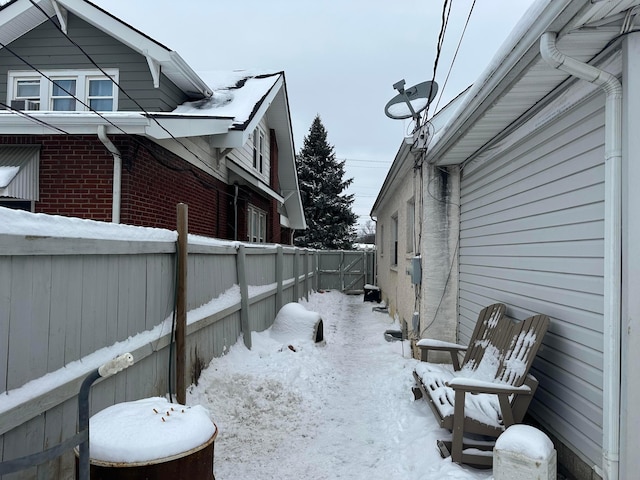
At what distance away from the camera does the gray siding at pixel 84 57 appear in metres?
8.37

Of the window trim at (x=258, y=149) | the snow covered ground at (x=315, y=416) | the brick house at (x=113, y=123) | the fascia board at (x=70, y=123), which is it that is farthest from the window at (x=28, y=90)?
the snow covered ground at (x=315, y=416)

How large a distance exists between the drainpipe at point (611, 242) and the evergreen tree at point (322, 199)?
27.5 meters

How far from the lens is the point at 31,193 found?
22.9ft

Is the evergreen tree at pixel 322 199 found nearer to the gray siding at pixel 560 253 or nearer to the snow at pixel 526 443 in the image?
the gray siding at pixel 560 253

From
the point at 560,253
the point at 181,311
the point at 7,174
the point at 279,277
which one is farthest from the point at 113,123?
the point at 560,253

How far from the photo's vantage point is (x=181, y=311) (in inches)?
166

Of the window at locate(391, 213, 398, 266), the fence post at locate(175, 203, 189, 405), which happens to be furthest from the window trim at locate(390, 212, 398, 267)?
the fence post at locate(175, 203, 189, 405)

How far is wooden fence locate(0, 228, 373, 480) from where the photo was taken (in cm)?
220

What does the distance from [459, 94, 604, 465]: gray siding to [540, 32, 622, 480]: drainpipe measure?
0.26m

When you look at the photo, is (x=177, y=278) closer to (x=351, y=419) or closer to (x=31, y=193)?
(x=351, y=419)

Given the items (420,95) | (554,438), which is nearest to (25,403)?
(554,438)

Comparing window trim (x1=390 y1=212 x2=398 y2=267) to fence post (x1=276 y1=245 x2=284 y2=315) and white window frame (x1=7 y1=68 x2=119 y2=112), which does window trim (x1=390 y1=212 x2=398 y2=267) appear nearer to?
fence post (x1=276 y1=245 x2=284 y2=315)

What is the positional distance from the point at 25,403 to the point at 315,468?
2.34 metres

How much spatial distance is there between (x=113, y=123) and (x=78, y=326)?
440 cm
